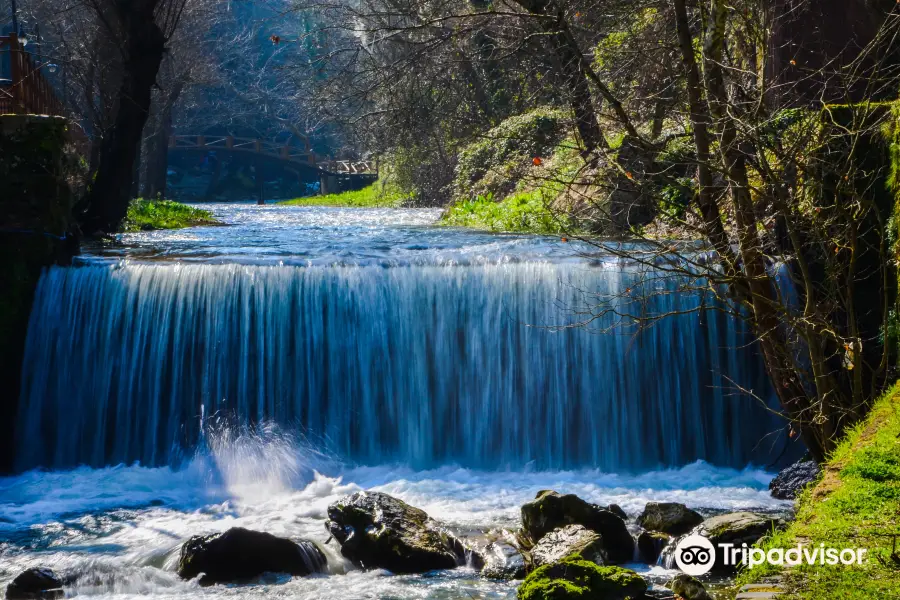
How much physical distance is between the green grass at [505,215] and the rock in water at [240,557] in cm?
868

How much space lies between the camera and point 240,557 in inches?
271

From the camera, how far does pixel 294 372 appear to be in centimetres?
1044

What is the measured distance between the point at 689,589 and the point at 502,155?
1798 centimetres

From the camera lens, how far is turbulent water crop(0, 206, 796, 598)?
970 centimetres

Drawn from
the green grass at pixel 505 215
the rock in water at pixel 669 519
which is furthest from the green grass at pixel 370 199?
the rock in water at pixel 669 519

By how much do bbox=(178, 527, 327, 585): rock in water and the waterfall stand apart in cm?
303

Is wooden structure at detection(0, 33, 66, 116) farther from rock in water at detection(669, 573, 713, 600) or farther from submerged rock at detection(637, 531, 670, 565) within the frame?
rock in water at detection(669, 573, 713, 600)

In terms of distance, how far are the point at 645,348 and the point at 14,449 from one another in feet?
20.7

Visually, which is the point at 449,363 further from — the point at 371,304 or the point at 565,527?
the point at 565,527

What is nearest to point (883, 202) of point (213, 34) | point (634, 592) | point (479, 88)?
point (634, 592)

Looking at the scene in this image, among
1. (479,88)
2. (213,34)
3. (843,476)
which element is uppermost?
(213,34)

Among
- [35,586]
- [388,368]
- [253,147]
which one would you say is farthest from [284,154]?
[35,586]

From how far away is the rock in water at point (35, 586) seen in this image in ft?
21.2

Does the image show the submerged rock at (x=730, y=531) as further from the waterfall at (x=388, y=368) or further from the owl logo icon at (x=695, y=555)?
the waterfall at (x=388, y=368)
